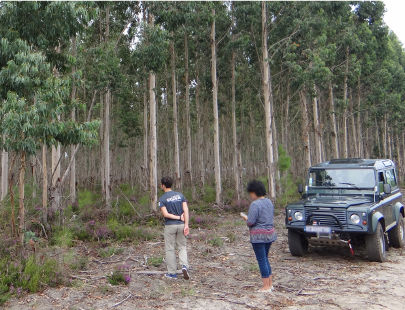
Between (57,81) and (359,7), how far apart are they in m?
24.8

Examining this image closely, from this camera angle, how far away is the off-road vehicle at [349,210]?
7.29 meters

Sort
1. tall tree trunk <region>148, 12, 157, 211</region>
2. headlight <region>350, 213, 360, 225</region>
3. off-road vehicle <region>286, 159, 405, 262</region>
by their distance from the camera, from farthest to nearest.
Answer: tall tree trunk <region>148, 12, 157, 211</region>
off-road vehicle <region>286, 159, 405, 262</region>
headlight <region>350, 213, 360, 225</region>

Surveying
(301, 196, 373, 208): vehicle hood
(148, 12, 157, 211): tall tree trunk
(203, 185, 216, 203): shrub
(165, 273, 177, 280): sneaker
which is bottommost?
(165, 273, 177, 280): sneaker

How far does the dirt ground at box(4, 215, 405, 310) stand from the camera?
5344 mm

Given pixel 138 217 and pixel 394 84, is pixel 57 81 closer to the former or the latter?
pixel 138 217

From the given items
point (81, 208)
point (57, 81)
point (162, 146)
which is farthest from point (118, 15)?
point (162, 146)

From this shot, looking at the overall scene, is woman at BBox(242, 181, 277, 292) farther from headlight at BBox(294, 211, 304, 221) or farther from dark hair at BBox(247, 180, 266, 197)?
headlight at BBox(294, 211, 304, 221)

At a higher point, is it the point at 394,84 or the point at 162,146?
the point at 394,84

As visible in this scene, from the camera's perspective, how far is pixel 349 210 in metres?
7.27

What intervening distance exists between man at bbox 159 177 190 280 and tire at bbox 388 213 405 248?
18.8 feet

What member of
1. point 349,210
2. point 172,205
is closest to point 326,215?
point 349,210

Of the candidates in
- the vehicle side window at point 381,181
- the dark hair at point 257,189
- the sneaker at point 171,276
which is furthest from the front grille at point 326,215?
the sneaker at point 171,276

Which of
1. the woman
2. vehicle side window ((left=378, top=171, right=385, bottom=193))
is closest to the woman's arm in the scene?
the woman

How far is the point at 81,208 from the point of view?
14.1 meters
